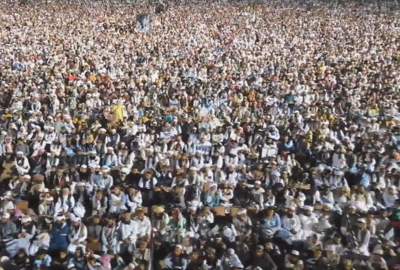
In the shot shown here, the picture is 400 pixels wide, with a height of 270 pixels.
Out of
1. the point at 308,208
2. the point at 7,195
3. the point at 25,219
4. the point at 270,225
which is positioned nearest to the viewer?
the point at 25,219

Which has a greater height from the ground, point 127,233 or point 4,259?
point 127,233

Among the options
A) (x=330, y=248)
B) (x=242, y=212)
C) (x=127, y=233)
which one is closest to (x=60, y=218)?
(x=127, y=233)

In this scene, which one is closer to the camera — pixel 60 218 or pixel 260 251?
pixel 260 251

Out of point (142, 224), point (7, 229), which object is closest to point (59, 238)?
point (7, 229)

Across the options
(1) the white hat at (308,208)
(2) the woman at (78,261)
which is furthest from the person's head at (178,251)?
(1) the white hat at (308,208)

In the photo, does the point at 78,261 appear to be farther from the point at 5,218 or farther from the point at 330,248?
the point at 330,248

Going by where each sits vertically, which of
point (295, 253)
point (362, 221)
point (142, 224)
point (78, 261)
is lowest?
point (78, 261)

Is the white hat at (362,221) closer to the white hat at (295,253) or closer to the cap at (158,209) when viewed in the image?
the white hat at (295,253)

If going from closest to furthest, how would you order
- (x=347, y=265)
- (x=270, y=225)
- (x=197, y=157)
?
(x=347, y=265) → (x=270, y=225) → (x=197, y=157)
